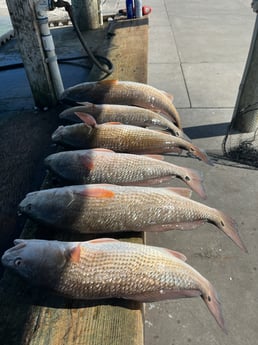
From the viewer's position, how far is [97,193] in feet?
8.23

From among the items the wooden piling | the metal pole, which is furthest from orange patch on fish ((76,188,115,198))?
the wooden piling

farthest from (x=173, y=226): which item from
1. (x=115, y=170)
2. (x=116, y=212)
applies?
(x=115, y=170)

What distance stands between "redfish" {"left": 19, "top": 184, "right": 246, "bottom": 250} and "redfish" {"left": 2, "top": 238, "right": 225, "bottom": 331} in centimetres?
25

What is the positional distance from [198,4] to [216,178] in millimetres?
10808

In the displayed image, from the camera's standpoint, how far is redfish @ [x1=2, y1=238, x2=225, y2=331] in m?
1.99

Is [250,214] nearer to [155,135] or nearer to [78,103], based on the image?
[155,135]

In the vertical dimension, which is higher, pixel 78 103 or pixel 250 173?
pixel 78 103

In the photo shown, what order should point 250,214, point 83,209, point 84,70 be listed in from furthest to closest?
point 84,70, point 250,214, point 83,209

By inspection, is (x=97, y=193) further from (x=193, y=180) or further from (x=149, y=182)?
(x=193, y=180)

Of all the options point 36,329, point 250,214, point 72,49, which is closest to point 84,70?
point 72,49

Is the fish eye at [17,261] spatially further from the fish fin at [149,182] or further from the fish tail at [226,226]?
the fish tail at [226,226]

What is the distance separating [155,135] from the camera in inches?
127

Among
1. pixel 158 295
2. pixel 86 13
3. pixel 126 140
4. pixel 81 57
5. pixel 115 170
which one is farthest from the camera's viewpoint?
pixel 86 13

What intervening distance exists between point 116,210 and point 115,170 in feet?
1.83
